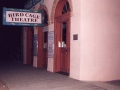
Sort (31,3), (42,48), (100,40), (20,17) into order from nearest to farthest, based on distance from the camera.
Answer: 1. (100,40)
2. (20,17)
3. (42,48)
4. (31,3)

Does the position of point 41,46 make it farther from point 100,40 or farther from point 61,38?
point 100,40

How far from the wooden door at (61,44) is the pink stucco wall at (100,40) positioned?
5.40ft

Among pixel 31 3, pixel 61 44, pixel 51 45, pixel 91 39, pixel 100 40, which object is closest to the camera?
pixel 91 39

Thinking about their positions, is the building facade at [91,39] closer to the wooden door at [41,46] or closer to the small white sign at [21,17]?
the small white sign at [21,17]

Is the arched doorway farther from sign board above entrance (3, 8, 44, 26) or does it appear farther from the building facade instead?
the building facade

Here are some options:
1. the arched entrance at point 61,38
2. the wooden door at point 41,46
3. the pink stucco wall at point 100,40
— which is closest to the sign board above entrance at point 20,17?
the arched entrance at point 61,38

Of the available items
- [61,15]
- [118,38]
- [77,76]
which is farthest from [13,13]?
[118,38]

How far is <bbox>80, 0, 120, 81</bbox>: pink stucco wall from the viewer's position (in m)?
7.75

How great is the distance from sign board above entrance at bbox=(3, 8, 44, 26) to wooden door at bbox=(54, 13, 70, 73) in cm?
136

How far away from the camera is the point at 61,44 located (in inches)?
388

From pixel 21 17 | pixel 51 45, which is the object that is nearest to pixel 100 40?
pixel 51 45

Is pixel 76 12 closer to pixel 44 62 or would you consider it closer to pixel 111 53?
pixel 111 53

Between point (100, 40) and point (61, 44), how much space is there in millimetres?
2452

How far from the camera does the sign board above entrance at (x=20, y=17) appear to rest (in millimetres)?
9805
